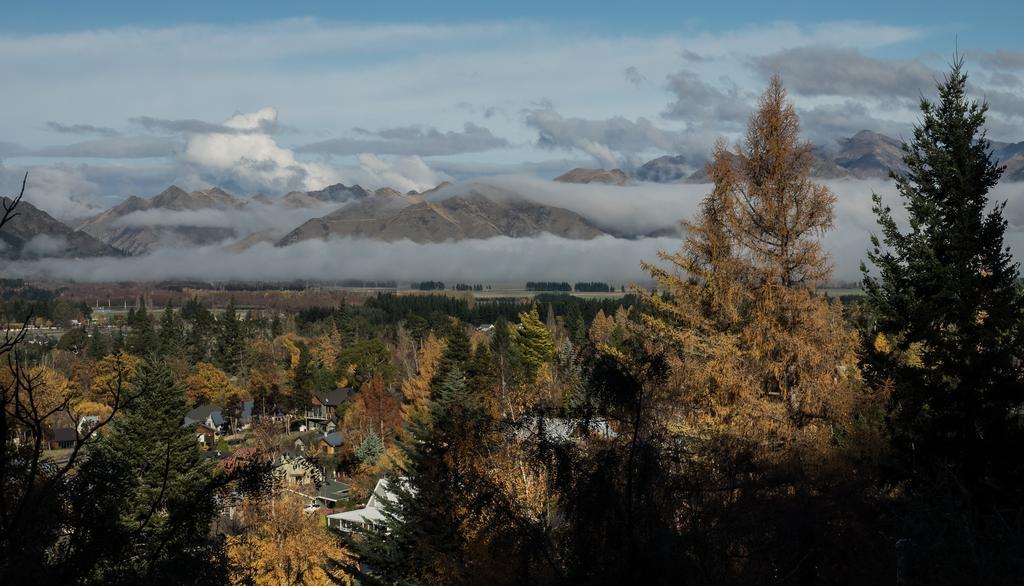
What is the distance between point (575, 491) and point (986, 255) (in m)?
9.09

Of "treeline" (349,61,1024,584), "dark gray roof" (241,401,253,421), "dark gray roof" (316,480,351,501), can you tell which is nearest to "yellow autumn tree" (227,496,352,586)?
"treeline" (349,61,1024,584)

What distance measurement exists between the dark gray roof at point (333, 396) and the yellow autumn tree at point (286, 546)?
35.3 m

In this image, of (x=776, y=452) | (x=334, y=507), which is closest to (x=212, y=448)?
(x=334, y=507)

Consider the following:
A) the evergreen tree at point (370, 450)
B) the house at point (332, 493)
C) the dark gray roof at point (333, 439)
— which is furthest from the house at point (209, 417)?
the house at point (332, 493)

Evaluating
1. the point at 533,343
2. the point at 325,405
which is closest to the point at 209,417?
the point at 325,405

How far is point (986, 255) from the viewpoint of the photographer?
1334 centimetres

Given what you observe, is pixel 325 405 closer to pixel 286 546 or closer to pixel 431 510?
pixel 286 546

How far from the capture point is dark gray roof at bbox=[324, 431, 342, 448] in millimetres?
47919

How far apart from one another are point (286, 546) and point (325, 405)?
40.6m

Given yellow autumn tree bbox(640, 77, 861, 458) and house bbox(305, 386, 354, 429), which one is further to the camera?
house bbox(305, 386, 354, 429)

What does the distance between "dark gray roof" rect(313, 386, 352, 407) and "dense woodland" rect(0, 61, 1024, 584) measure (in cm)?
3750

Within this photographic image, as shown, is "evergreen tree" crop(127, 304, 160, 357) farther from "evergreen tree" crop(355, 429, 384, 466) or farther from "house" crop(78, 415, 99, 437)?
"evergreen tree" crop(355, 429, 384, 466)

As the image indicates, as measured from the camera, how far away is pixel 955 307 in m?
13.2

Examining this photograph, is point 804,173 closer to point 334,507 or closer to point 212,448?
point 334,507
